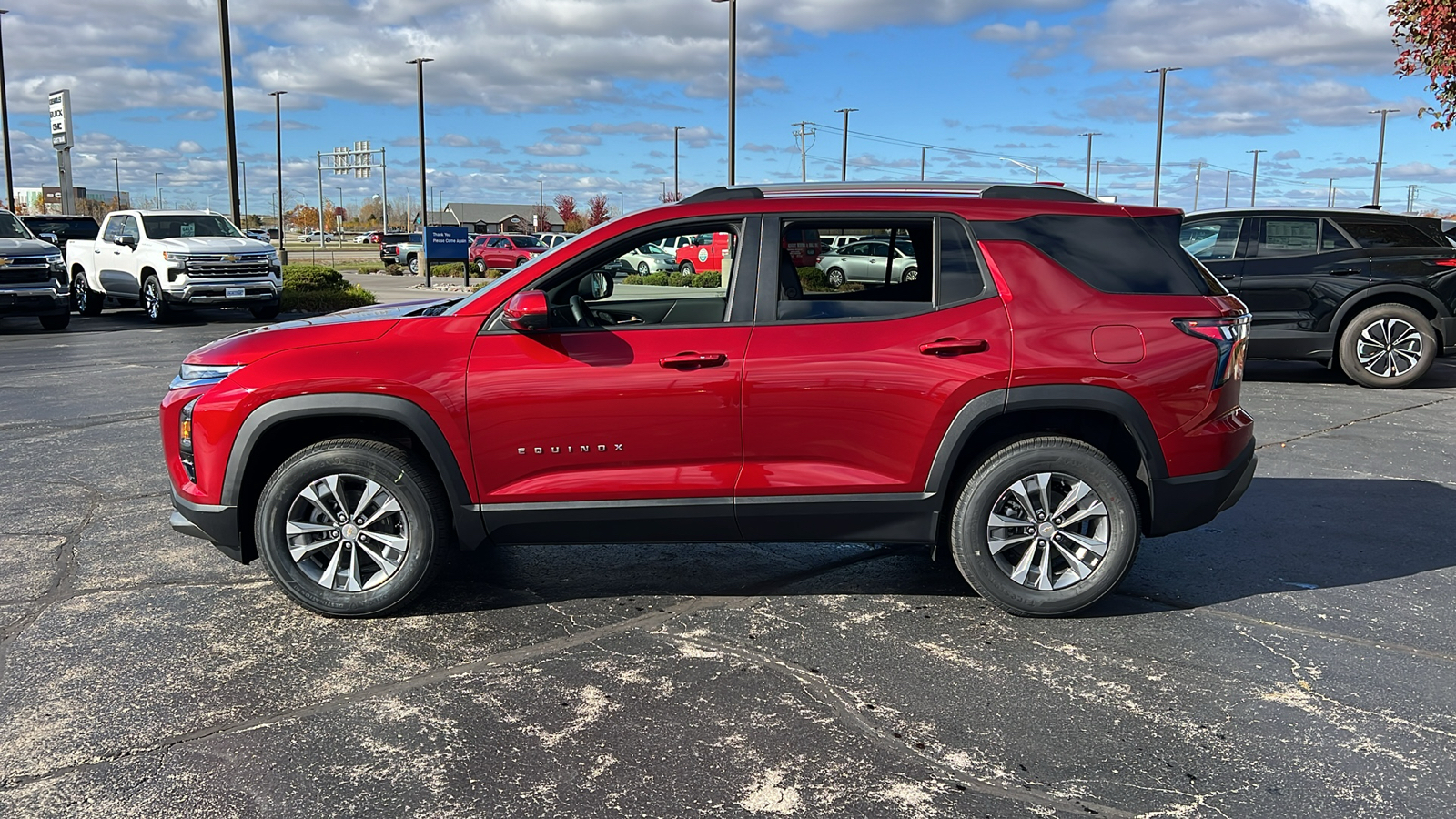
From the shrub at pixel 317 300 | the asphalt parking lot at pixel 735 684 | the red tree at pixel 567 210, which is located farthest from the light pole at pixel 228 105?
the red tree at pixel 567 210

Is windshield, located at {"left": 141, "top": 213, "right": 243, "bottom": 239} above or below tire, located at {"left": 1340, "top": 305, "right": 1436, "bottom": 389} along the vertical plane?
above

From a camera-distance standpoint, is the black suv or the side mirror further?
the black suv

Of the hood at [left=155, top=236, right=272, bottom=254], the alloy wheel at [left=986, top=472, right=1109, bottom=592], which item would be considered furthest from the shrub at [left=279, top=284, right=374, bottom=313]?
the alloy wheel at [left=986, top=472, right=1109, bottom=592]

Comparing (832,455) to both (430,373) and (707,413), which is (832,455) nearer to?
(707,413)

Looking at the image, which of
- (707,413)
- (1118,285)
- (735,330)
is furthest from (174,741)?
(1118,285)

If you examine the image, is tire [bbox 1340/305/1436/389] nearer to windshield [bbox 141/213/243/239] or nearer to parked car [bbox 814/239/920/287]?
parked car [bbox 814/239/920/287]

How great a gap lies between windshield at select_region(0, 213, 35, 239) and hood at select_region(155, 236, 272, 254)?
188 centimetres

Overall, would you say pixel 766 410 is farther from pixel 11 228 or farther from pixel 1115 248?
pixel 11 228

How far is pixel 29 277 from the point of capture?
56.2 ft

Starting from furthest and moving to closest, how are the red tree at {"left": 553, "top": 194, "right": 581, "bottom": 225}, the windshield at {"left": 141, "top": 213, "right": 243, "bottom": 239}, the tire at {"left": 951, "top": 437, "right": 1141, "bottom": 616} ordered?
the red tree at {"left": 553, "top": 194, "right": 581, "bottom": 225} < the windshield at {"left": 141, "top": 213, "right": 243, "bottom": 239} < the tire at {"left": 951, "top": 437, "right": 1141, "bottom": 616}

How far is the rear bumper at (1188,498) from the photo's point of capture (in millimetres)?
4629

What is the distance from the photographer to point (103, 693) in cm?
394

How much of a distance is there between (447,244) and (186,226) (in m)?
12.9

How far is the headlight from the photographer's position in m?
4.60
